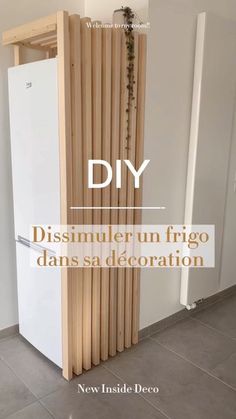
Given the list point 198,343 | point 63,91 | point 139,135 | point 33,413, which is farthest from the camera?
point 198,343

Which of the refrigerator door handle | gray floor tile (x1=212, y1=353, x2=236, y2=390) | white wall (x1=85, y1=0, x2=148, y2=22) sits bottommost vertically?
gray floor tile (x1=212, y1=353, x2=236, y2=390)

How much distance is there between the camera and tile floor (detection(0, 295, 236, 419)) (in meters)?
2.08

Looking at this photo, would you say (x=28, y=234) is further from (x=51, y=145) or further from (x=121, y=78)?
(x=121, y=78)

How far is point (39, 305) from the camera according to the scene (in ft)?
8.09

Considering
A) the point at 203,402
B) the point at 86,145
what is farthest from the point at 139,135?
the point at 203,402

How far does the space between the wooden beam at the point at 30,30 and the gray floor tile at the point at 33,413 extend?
7.18ft

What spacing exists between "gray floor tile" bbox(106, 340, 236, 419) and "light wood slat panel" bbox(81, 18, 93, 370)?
321 millimetres

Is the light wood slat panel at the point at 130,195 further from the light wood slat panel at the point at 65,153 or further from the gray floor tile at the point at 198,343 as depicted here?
the light wood slat panel at the point at 65,153

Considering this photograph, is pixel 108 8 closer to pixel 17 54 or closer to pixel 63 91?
pixel 17 54

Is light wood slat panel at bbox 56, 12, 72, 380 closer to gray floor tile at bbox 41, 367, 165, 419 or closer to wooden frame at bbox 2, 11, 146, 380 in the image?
wooden frame at bbox 2, 11, 146, 380

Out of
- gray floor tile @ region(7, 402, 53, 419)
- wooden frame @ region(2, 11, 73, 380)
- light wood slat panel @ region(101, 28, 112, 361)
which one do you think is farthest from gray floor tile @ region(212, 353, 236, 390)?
gray floor tile @ region(7, 402, 53, 419)

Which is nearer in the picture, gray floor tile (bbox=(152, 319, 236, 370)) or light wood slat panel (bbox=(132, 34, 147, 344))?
light wood slat panel (bbox=(132, 34, 147, 344))

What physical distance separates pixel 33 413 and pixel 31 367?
0.43 meters

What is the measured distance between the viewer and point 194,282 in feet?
9.91
